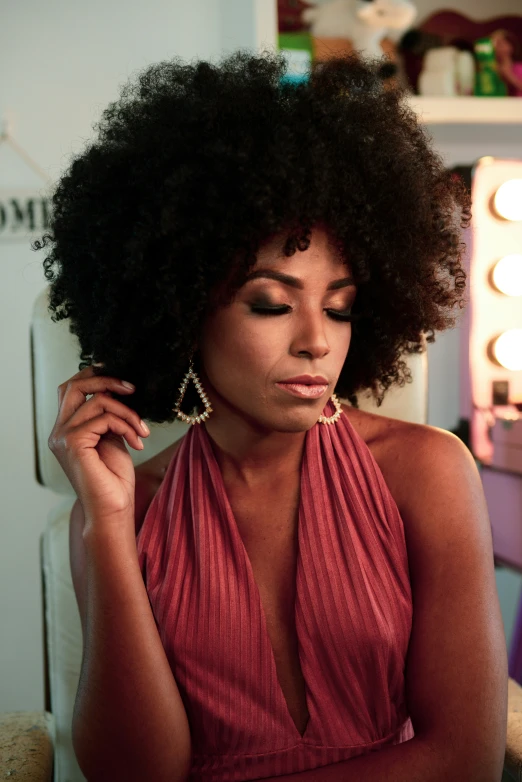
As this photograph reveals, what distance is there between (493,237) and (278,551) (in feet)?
4.17

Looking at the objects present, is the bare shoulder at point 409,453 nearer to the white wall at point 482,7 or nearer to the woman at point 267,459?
the woman at point 267,459

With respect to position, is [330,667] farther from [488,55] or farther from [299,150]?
[488,55]

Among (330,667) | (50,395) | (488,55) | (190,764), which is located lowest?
(190,764)

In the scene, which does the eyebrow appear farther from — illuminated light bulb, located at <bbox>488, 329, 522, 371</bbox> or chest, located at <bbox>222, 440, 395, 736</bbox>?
illuminated light bulb, located at <bbox>488, 329, 522, 371</bbox>

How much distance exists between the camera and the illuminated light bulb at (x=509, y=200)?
2.07 metres

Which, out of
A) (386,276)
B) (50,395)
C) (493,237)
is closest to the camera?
(386,276)

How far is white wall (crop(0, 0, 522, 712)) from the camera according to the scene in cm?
221

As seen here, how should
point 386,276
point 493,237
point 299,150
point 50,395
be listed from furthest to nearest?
point 493,237 < point 50,395 < point 386,276 < point 299,150

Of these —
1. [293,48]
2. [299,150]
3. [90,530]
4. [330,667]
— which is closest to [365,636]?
[330,667]

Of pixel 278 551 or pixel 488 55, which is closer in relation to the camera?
pixel 278 551

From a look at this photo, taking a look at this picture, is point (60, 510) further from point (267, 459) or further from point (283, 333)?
point (283, 333)

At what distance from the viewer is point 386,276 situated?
1.14m

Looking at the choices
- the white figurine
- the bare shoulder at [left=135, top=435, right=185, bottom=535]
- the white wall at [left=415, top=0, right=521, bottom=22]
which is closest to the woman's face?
the bare shoulder at [left=135, top=435, right=185, bottom=535]

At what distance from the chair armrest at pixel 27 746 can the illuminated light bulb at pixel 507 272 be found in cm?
156
